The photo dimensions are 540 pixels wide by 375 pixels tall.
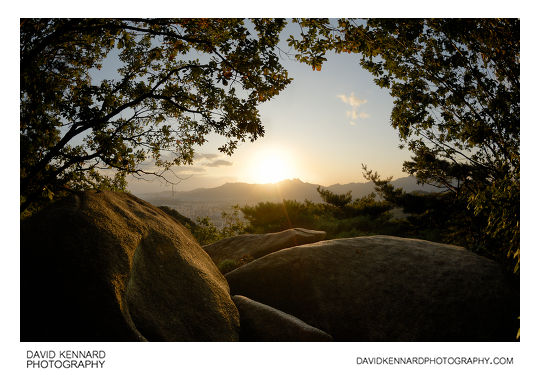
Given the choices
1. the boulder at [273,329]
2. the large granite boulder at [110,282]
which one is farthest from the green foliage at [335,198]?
the large granite boulder at [110,282]

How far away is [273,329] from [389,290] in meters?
2.58

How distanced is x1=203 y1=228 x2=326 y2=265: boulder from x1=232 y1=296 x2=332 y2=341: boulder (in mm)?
3798

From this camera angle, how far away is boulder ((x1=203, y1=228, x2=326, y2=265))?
8812 mm

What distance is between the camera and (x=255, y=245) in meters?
9.25

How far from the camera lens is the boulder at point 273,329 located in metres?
4.38

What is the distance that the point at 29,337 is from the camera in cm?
334

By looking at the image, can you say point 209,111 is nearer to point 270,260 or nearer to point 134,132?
point 134,132

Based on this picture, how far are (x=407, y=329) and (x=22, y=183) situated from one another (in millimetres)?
7006

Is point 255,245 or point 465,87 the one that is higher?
point 465,87
